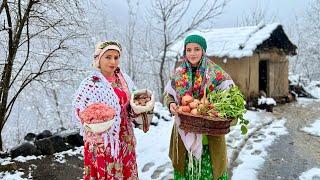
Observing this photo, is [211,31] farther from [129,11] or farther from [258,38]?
[129,11]

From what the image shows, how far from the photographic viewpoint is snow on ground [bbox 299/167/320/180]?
229 inches

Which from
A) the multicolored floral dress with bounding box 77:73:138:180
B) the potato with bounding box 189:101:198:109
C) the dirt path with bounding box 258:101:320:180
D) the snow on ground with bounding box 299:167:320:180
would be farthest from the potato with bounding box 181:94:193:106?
the snow on ground with bounding box 299:167:320:180

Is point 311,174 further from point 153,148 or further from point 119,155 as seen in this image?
point 119,155

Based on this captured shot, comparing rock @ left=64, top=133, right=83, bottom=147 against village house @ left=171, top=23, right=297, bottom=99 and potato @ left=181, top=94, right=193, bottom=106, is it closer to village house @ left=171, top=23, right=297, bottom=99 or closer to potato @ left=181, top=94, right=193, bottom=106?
potato @ left=181, top=94, right=193, bottom=106

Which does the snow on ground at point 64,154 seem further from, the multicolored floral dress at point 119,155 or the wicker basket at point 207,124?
the wicker basket at point 207,124

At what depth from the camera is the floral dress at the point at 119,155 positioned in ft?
11.0

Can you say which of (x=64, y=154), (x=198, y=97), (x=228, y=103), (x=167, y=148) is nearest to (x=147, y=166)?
(x=167, y=148)

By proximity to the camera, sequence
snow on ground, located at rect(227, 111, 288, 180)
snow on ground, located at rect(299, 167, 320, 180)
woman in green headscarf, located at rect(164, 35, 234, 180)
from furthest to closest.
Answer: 1. snow on ground, located at rect(227, 111, 288, 180)
2. snow on ground, located at rect(299, 167, 320, 180)
3. woman in green headscarf, located at rect(164, 35, 234, 180)

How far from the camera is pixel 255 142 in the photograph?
809 centimetres

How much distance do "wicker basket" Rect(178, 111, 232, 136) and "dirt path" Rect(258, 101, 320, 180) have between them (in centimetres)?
294

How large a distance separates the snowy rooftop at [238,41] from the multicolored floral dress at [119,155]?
11552mm

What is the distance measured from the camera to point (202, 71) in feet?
11.5

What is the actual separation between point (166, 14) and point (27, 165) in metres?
11.7

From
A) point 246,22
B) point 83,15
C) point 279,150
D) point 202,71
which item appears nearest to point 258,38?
point 279,150
